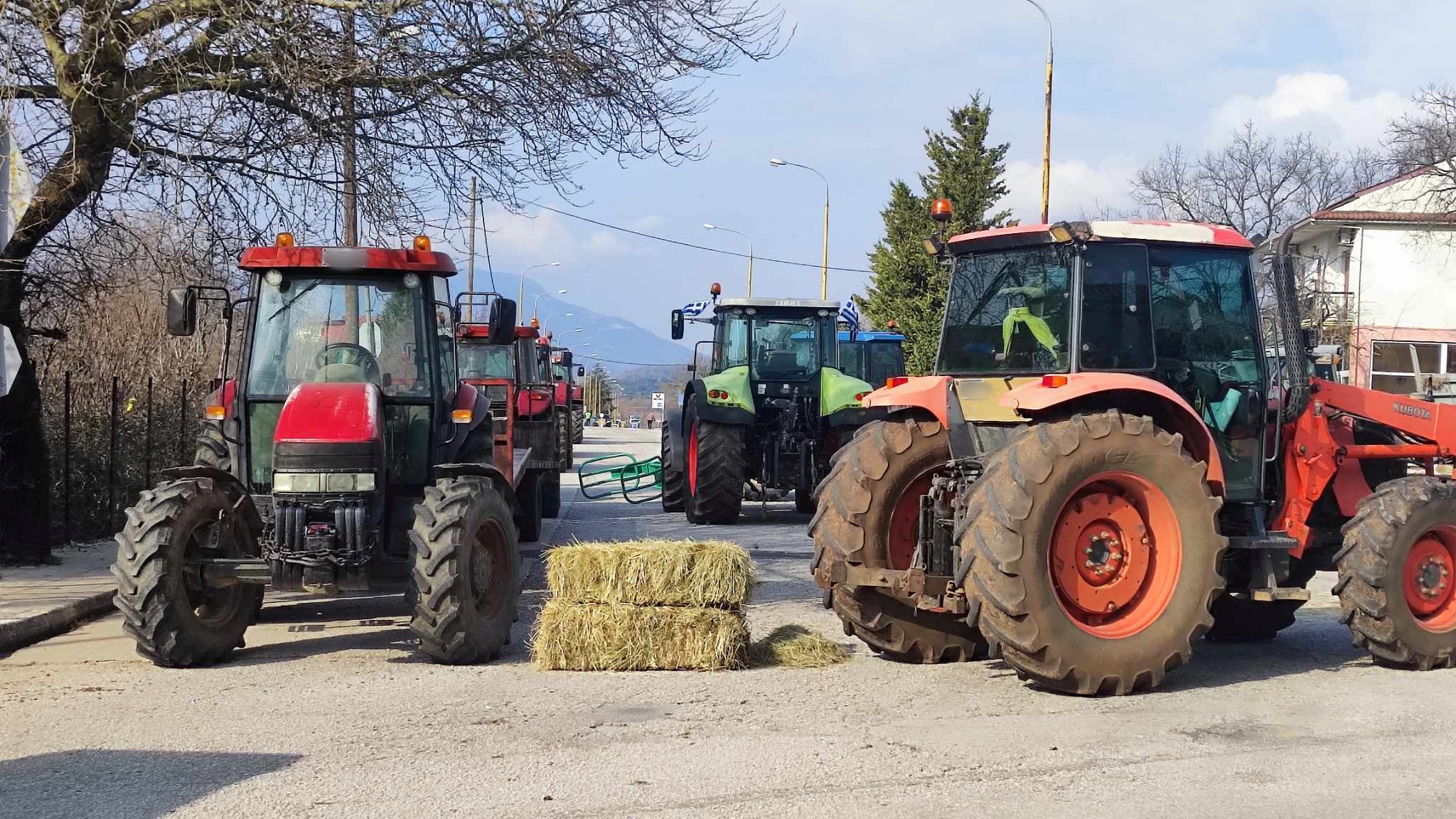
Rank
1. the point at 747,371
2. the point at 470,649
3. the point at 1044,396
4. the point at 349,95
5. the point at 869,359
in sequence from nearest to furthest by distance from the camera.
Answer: the point at 1044,396 < the point at 470,649 < the point at 349,95 < the point at 747,371 < the point at 869,359

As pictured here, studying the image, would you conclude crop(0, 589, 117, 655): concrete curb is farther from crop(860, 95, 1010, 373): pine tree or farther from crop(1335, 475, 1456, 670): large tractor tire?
crop(860, 95, 1010, 373): pine tree

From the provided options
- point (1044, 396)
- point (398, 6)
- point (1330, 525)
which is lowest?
point (1330, 525)

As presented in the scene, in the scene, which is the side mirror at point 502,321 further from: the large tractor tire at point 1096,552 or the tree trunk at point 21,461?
the tree trunk at point 21,461

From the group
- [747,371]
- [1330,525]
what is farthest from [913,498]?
[747,371]

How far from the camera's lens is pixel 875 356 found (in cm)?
2448

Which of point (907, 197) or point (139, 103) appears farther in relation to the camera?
point (907, 197)

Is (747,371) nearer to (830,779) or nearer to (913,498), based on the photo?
(913,498)

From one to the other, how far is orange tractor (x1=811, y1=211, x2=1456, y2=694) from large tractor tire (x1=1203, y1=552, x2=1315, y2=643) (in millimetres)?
154

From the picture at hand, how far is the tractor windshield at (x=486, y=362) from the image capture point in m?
17.8

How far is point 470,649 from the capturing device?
8086 mm

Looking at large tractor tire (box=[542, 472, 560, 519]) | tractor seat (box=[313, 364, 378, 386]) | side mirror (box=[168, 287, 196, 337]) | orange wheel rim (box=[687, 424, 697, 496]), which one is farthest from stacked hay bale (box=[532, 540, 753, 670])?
large tractor tire (box=[542, 472, 560, 519])

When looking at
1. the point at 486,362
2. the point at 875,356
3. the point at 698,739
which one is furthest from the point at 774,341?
the point at 698,739

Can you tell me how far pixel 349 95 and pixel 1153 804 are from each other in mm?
8482

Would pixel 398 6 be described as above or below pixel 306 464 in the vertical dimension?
above
